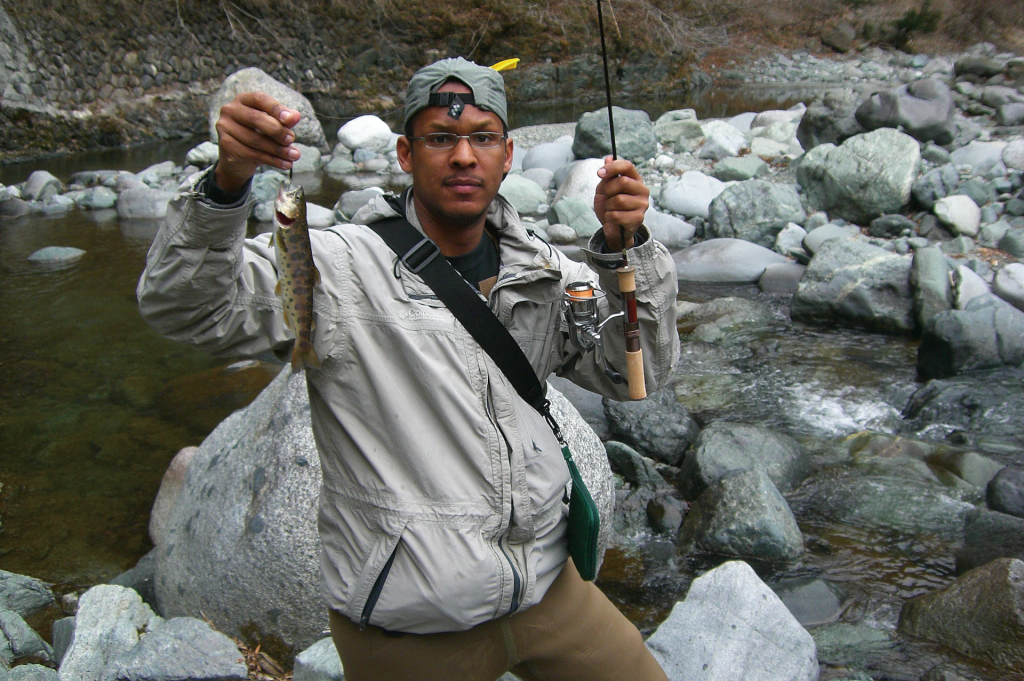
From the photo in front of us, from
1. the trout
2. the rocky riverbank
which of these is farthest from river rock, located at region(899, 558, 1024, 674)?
the trout

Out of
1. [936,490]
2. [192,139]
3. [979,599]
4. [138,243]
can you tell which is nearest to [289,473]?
[979,599]

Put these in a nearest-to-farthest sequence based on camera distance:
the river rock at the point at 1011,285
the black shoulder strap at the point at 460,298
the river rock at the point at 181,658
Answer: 1. the black shoulder strap at the point at 460,298
2. the river rock at the point at 181,658
3. the river rock at the point at 1011,285

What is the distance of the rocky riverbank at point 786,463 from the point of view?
152 inches

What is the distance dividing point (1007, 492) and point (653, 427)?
2.35m

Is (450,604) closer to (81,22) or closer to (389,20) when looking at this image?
(81,22)

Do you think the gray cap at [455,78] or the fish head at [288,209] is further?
the gray cap at [455,78]

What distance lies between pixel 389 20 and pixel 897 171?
19.1m

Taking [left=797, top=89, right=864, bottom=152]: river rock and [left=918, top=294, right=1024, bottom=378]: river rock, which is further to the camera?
[left=797, top=89, right=864, bottom=152]: river rock

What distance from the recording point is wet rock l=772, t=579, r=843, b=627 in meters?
4.55

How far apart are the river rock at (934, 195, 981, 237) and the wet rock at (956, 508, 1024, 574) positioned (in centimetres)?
631

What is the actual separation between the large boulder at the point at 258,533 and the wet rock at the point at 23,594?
2.83ft

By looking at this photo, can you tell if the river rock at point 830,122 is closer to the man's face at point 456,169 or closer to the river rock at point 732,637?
the river rock at point 732,637

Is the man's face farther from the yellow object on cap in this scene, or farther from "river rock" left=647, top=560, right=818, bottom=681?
"river rock" left=647, top=560, right=818, bottom=681

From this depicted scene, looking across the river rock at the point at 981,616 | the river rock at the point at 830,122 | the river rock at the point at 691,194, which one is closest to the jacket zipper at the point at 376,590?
the river rock at the point at 981,616
